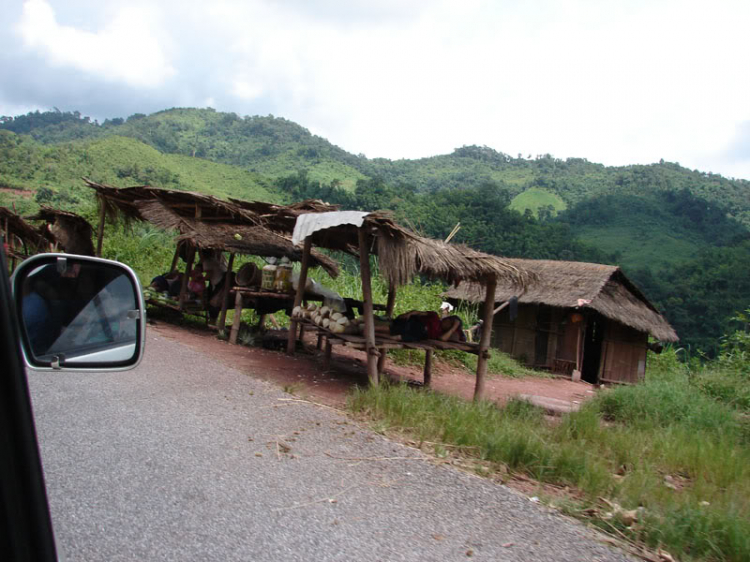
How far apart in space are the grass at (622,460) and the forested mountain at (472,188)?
2819 millimetres

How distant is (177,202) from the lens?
11992mm

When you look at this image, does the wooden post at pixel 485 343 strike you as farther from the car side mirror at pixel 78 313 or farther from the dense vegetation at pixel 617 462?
the car side mirror at pixel 78 313

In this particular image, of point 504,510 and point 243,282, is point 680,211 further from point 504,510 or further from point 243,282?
point 504,510

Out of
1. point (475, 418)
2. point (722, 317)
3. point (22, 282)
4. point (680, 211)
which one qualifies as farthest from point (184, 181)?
point (680, 211)

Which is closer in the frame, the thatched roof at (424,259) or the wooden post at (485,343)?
the thatched roof at (424,259)

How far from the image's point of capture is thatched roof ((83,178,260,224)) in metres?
11.3

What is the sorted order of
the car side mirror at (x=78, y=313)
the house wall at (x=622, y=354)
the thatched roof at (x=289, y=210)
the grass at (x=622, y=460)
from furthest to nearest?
the house wall at (x=622, y=354), the thatched roof at (x=289, y=210), the grass at (x=622, y=460), the car side mirror at (x=78, y=313)

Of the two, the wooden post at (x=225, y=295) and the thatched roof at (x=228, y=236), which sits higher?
the thatched roof at (x=228, y=236)

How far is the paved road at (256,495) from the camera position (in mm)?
3152

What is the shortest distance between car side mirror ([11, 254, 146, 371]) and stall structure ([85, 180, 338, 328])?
28.2 feet

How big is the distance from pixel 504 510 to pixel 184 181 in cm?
3778

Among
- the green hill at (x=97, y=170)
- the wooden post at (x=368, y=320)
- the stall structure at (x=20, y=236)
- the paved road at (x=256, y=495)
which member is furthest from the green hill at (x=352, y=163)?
the paved road at (x=256, y=495)

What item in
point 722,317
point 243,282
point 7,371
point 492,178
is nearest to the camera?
point 7,371

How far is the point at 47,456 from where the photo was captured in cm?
401
